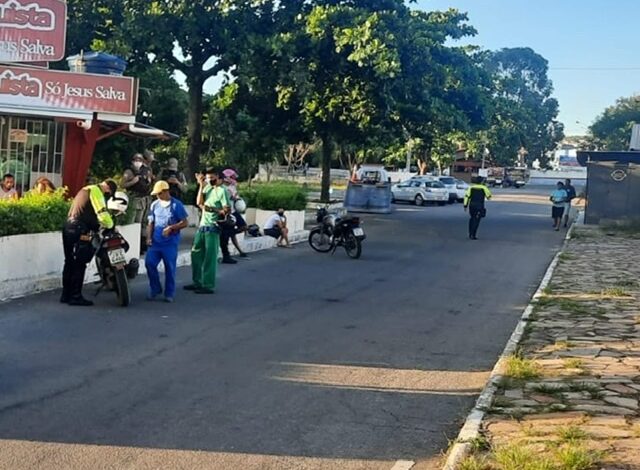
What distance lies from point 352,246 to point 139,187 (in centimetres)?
501

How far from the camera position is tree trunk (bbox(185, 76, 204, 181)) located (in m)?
27.9

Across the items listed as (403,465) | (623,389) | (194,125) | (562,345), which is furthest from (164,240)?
(194,125)

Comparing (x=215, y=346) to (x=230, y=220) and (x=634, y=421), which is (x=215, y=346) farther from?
(x=230, y=220)

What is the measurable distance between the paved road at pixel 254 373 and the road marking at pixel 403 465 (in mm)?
47

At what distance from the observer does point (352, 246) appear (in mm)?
18203

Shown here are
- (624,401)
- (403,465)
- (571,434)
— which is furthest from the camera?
(624,401)

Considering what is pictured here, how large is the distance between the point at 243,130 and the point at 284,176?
39.2m

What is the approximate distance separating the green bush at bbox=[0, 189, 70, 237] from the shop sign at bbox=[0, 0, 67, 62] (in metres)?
6.64

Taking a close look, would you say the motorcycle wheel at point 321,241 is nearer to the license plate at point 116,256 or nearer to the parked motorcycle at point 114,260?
Answer: the parked motorcycle at point 114,260

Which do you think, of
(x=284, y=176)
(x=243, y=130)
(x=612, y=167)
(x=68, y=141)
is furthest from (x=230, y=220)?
(x=284, y=176)

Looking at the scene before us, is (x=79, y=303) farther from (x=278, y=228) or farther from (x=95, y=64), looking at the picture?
(x=278, y=228)

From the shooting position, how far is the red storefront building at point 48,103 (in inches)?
664

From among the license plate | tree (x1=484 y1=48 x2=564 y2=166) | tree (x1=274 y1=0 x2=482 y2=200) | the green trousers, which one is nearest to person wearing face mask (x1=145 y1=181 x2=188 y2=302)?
the license plate

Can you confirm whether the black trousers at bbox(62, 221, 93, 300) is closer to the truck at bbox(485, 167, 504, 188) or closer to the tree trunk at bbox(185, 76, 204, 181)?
the tree trunk at bbox(185, 76, 204, 181)
